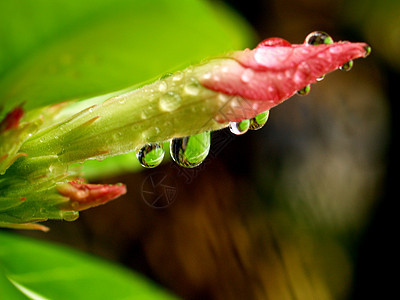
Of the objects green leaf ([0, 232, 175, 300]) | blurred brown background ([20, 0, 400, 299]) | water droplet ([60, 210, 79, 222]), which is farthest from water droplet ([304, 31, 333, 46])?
blurred brown background ([20, 0, 400, 299])

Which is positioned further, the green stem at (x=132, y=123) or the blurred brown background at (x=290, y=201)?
the blurred brown background at (x=290, y=201)

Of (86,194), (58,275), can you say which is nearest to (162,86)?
(86,194)

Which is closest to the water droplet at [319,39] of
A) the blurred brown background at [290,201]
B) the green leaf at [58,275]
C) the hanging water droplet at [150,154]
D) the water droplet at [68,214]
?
the hanging water droplet at [150,154]

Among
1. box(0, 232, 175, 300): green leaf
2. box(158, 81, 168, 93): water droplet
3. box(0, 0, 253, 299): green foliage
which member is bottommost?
box(0, 232, 175, 300): green leaf

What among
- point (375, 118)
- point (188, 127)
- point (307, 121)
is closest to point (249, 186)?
point (307, 121)

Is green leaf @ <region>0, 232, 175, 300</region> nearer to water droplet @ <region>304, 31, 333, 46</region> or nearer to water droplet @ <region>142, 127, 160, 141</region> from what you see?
water droplet @ <region>142, 127, 160, 141</region>

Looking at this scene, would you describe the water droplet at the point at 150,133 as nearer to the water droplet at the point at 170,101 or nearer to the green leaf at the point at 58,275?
the water droplet at the point at 170,101
